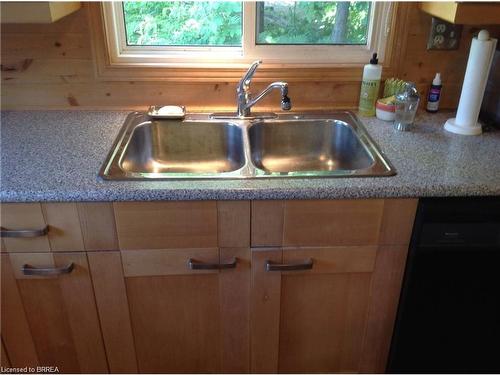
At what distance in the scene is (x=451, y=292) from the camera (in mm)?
1372

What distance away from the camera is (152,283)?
4.44ft

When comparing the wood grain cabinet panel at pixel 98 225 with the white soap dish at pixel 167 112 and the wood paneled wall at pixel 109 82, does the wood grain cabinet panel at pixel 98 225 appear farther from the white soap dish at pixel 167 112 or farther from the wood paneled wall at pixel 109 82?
the wood paneled wall at pixel 109 82

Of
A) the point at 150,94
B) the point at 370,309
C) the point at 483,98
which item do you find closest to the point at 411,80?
the point at 483,98

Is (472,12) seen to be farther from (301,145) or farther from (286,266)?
(286,266)

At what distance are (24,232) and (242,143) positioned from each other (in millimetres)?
741

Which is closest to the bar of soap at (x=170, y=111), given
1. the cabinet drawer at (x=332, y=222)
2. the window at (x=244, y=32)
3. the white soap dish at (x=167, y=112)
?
the white soap dish at (x=167, y=112)

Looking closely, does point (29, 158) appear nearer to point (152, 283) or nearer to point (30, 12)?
point (30, 12)

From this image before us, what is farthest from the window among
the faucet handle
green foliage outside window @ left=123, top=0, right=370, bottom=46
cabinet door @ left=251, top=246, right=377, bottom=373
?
cabinet door @ left=251, top=246, right=377, bottom=373

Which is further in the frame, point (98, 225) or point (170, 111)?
point (170, 111)

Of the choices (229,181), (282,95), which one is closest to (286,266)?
(229,181)

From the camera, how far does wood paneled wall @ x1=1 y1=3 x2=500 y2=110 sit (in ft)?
5.26

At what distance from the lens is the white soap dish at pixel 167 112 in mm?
1635

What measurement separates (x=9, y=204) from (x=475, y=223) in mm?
1277

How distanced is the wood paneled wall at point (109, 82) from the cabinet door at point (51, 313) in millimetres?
675
